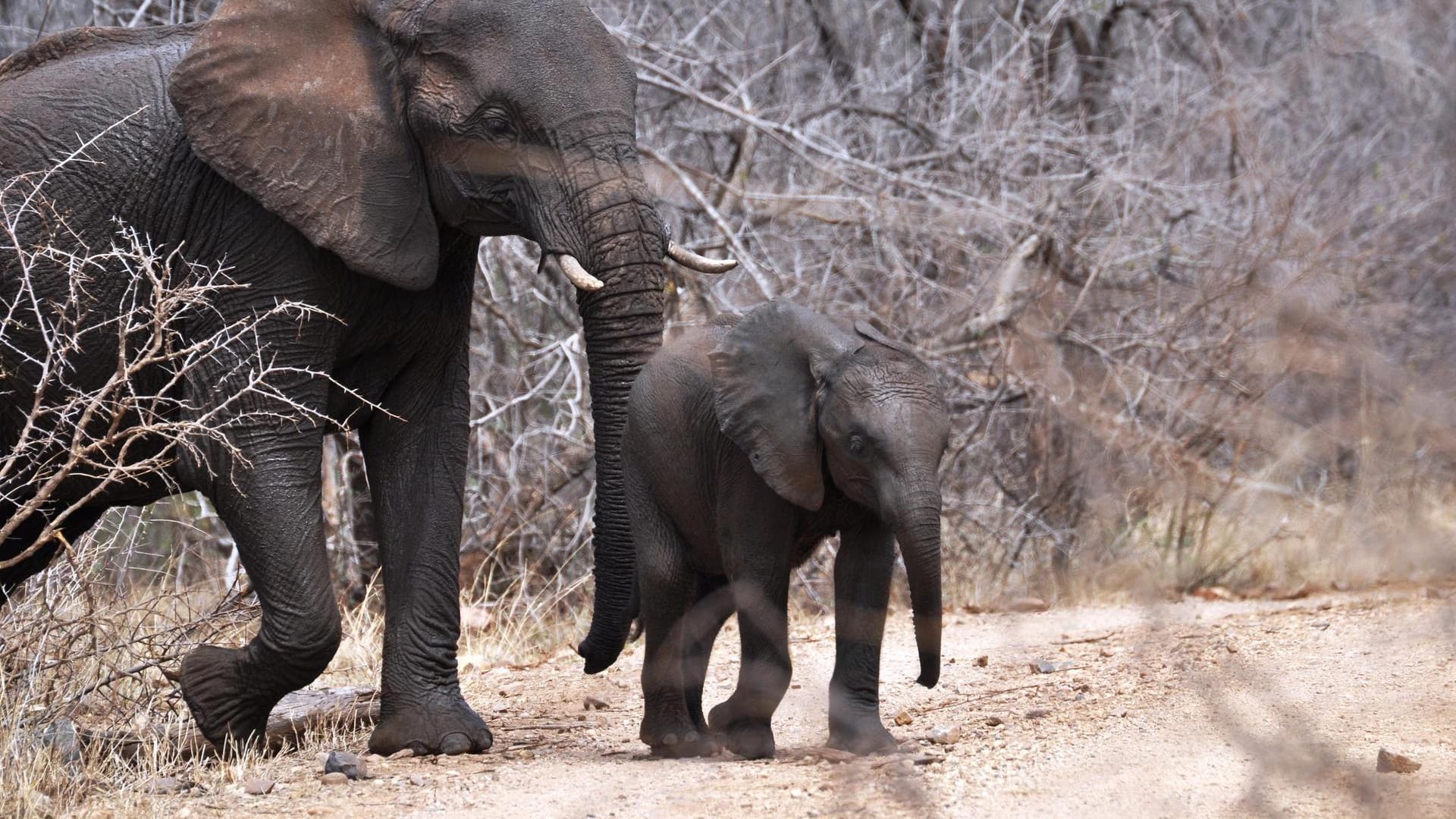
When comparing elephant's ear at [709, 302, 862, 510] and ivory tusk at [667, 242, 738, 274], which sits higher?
ivory tusk at [667, 242, 738, 274]

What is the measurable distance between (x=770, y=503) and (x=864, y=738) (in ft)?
2.22

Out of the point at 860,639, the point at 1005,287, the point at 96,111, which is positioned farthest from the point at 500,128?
the point at 1005,287

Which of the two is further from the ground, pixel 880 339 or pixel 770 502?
pixel 880 339

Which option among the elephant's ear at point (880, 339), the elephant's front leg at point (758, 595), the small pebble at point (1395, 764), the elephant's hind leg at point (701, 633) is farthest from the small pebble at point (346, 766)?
the small pebble at point (1395, 764)

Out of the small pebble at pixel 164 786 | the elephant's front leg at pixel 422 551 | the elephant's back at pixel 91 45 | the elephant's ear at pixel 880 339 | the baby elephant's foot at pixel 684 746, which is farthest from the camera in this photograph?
the elephant's back at pixel 91 45

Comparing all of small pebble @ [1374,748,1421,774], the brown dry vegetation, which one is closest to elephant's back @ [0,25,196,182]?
the brown dry vegetation

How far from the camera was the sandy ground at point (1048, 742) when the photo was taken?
13.1 feet

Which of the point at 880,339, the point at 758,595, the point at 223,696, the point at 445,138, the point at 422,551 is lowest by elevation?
the point at 223,696

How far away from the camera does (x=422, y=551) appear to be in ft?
19.3

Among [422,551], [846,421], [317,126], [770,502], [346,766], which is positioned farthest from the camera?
[422,551]

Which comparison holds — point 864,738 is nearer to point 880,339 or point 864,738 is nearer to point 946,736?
point 946,736

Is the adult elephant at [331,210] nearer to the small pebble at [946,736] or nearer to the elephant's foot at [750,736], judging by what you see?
the elephant's foot at [750,736]

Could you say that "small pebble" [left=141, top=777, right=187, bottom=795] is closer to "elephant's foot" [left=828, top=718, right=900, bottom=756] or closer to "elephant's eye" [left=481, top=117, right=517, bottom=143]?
"elephant's foot" [left=828, top=718, right=900, bottom=756]

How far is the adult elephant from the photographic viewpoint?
17.6 ft
